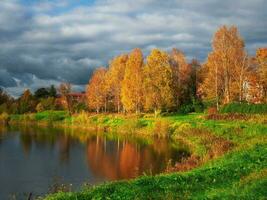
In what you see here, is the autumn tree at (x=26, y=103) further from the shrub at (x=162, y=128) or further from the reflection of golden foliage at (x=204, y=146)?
the reflection of golden foliage at (x=204, y=146)

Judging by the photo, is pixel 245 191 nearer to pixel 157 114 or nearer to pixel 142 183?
pixel 142 183

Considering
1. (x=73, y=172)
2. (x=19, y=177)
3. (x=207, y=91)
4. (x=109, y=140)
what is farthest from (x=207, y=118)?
(x=19, y=177)

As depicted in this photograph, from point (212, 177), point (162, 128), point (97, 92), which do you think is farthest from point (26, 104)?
point (212, 177)

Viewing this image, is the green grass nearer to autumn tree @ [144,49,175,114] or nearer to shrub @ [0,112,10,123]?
autumn tree @ [144,49,175,114]

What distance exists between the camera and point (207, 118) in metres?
57.5

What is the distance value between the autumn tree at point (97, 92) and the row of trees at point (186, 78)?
2.59 m

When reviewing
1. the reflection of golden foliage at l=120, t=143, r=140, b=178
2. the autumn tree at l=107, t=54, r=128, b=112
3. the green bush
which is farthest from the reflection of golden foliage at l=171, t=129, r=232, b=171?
the autumn tree at l=107, t=54, r=128, b=112

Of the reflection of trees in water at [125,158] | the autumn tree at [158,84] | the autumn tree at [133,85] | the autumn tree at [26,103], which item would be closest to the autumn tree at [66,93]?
the autumn tree at [26,103]

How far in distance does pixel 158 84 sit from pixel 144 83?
235 cm

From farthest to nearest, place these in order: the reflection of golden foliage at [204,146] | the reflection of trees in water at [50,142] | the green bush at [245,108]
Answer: the green bush at [245,108] < the reflection of trees in water at [50,142] < the reflection of golden foliage at [204,146]

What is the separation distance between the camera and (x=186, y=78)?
87.2 metres

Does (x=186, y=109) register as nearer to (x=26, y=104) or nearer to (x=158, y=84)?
(x=158, y=84)

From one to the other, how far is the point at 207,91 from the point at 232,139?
3294 centimetres

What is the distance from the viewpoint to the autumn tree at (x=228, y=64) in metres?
71.1
